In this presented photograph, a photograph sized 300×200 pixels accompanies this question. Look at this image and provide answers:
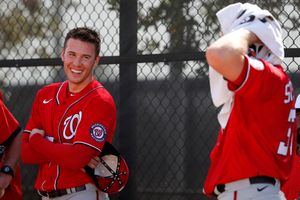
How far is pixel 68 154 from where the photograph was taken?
4.05 metres

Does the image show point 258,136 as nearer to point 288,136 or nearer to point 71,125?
point 288,136

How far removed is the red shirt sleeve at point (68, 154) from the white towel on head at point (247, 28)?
1.13 m

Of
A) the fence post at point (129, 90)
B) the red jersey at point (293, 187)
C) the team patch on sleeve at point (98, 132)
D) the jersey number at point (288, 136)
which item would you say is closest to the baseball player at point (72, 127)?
the team patch on sleeve at point (98, 132)

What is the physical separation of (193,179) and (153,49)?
95 cm

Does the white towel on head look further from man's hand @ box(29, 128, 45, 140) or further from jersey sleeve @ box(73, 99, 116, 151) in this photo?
man's hand @ box(29, 128, 45, 140)

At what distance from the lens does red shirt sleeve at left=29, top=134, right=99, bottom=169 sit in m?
4.05

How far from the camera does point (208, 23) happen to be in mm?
5047

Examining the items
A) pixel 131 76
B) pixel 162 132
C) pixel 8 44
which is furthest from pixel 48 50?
pixel 162 132

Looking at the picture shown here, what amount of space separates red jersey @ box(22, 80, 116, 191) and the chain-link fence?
2.87ft

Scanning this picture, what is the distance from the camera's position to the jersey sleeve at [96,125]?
4.11 metres

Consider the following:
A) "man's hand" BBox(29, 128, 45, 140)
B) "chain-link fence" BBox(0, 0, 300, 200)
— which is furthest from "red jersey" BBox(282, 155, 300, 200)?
"man's hand" BBox(29, 128, 45, 140)

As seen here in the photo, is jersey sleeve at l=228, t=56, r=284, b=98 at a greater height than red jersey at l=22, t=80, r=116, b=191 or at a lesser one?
greater

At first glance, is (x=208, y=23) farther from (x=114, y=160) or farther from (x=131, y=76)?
(x=114, y=160)

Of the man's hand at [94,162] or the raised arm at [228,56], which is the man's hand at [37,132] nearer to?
the man's hand at [94,162]
